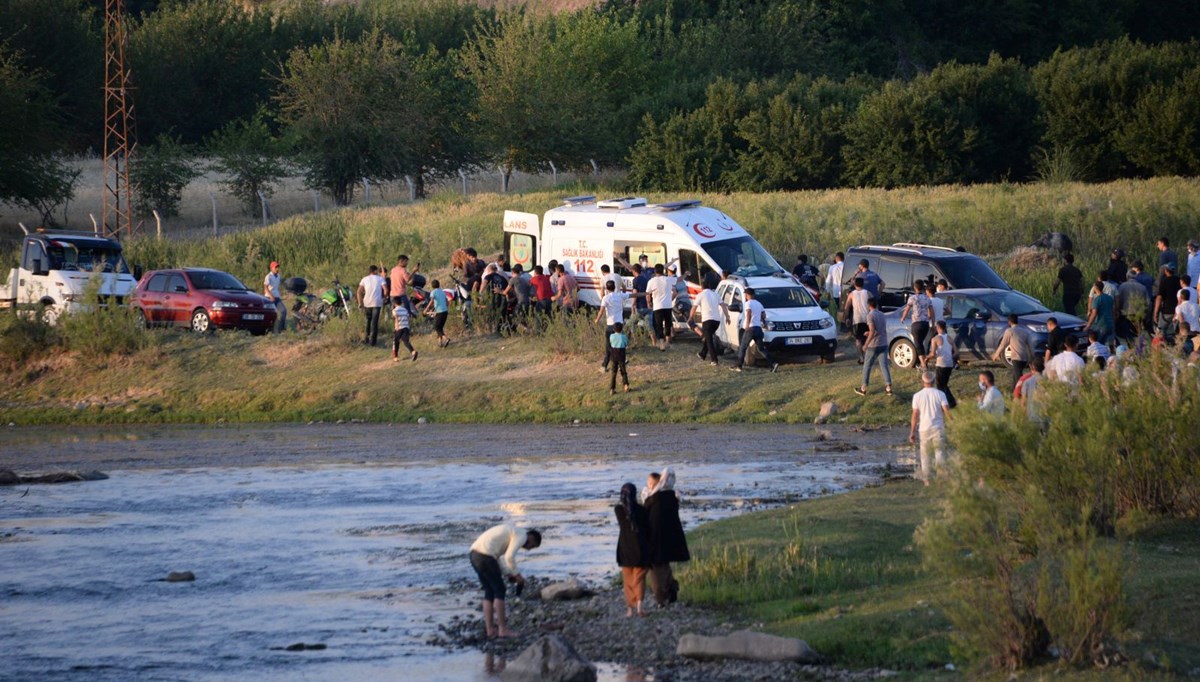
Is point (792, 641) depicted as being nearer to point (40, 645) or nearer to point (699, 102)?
point (40, 645)

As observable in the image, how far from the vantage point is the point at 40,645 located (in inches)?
517

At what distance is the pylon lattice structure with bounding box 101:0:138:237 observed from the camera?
48.9 meters

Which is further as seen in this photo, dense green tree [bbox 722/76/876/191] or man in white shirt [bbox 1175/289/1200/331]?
dense green tree [bbox 722/76/876/191]

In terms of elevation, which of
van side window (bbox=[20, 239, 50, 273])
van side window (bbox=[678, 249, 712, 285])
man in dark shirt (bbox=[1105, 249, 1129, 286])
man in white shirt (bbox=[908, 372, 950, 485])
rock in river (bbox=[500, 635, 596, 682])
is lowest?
rock in river (bbox=[500, 635, 596, 682])

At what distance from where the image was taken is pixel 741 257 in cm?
3014

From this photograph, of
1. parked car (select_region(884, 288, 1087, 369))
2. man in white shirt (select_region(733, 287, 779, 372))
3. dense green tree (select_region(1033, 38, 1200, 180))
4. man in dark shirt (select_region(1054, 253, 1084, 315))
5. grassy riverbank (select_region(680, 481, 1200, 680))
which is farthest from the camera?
dense green tree (select_region(1033, 38, 1200, 180))

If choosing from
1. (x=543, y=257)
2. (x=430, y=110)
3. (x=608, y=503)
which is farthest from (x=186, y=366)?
(x=430, y=110)

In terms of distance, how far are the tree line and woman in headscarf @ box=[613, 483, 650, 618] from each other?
133ft

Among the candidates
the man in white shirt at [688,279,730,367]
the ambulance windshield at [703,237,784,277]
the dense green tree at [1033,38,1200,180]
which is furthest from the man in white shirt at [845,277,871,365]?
the dense green tree at [1033,38,1200,180]

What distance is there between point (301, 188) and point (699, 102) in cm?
1766

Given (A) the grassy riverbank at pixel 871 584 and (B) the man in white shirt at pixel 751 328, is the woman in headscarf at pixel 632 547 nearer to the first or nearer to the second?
(A) the grassy riverbank at pixel 871 584

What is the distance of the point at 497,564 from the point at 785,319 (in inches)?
623

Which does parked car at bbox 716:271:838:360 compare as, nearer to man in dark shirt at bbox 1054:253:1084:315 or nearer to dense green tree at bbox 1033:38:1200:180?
man in dark shirt at bbox 1054:253:1084:315

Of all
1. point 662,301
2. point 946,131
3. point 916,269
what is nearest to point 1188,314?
point 916,269
